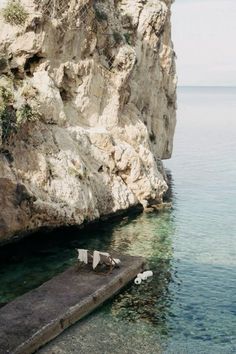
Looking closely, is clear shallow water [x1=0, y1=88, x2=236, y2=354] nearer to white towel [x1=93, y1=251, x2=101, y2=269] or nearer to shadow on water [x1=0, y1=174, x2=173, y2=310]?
shadow on water [x1=0, y1=174, x2=173, y2=310]

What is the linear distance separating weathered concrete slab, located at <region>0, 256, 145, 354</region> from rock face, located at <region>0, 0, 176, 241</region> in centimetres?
716

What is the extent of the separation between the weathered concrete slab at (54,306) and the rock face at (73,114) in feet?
23.5

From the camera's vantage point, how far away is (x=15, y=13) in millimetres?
37812

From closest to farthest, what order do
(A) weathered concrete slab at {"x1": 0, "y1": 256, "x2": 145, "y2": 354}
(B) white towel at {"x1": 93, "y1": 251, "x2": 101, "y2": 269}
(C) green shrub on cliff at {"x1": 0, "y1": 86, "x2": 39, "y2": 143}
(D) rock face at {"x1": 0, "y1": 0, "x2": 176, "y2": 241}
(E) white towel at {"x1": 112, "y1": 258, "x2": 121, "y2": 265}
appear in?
1. (A) weathered concrete slab at {"x1": 0, "y1": 256, "x2": 145, "y2": 354}
2. (B) white towel at {"x1": 93, "y1": 251, "x2": 101, "y2": 269}
3. (E) white towel at {"x1": 112, "y1": 258, "x2": 121, "y2": 265}
4. (C) green shrub on cliff at {"x1": 0, "y1": 86, "x2": 39, "y2": 143}
5. (D) rock face at {"x1": 0, "y1": 0, "x2": 176, "y2": 241}

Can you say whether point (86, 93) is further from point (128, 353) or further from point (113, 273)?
point (128, 353)

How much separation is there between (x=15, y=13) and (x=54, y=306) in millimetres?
24108

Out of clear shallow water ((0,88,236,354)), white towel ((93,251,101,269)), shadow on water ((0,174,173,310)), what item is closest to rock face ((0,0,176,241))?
shadow on water ((0,174,173,310))

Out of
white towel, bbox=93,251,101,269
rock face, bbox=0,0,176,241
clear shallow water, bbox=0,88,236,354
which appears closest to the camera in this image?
clear shallow water, bbox=0,88,236,354

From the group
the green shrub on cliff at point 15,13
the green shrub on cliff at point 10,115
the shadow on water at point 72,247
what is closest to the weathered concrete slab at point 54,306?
the shadow on water at point 72,247

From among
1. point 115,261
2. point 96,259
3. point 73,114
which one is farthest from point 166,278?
point 73,114

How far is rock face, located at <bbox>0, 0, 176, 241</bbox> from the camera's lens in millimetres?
33812

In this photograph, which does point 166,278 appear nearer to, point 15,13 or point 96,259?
point 96,259

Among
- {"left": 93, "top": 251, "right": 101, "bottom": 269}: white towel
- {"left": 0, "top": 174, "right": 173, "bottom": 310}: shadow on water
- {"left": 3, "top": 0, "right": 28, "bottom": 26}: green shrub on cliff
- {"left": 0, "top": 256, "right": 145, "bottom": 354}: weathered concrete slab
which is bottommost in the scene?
{"left": 0, "top": 174, "right": 173, "bottom": 310}: shadow on water

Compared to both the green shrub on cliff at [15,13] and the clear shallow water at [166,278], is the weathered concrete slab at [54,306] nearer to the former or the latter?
the clear shallow water at [166,278]
